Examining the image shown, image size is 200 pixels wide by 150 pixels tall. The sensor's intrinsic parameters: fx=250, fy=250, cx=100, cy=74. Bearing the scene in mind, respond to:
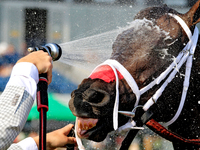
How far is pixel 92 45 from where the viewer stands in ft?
5.20

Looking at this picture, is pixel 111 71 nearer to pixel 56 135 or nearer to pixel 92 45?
pixel 56 135

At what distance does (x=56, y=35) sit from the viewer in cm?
313

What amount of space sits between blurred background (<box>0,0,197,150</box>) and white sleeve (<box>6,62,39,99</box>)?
2042mm

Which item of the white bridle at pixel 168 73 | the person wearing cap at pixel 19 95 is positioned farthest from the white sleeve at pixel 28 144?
the person wearing cap at pixel 19 95

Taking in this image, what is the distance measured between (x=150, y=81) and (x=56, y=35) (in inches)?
88.1

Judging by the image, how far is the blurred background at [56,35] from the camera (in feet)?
Result: 9.66

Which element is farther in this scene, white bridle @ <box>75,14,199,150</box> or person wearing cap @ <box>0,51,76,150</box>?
white bridle @ <box>75,14,199,150</box>

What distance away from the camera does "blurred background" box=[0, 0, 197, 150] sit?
9.66 feet

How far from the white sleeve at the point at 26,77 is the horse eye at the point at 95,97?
24cm

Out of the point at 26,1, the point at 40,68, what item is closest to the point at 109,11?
the point at 26,1

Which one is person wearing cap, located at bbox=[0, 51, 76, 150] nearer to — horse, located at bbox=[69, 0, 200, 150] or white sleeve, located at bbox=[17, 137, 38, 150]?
horse, located at bbox=[69, 0, 200, 150]

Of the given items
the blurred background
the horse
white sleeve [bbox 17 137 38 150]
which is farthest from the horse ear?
the blurred background

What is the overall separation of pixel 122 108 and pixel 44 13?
2.47m

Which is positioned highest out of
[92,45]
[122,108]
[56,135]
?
[92,45]
